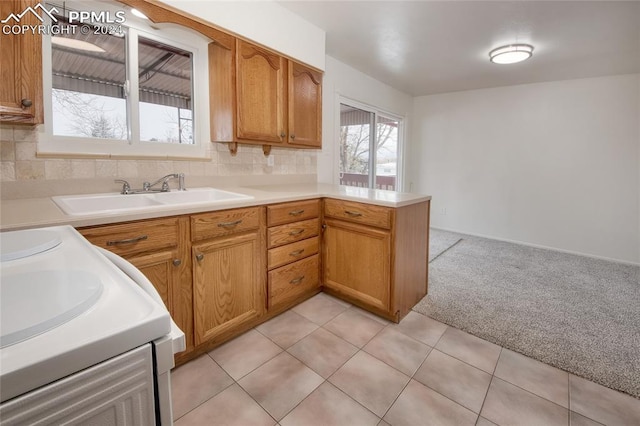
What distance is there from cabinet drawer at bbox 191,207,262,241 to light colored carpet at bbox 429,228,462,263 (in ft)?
7.77

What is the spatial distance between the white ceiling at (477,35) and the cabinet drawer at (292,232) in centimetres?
168

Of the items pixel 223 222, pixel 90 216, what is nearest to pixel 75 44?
pixel 90 216

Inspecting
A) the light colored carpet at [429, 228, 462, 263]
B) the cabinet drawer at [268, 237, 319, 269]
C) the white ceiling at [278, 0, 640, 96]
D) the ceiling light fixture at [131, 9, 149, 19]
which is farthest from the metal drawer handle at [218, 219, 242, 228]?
the light colored carpet at [429, 228, 462, 263]

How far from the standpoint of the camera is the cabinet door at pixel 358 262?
2.10 meters

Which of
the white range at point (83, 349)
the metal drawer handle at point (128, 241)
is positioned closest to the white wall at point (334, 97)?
the metal drawer handle at point (128, 241)

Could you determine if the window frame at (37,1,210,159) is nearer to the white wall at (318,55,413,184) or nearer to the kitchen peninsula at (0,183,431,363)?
the kitchen peninsula at (0,183,431,363)

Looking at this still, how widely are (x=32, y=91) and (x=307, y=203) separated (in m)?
1.55

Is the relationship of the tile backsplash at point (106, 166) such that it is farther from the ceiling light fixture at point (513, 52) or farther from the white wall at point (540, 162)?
the white wall at point (540, 162)

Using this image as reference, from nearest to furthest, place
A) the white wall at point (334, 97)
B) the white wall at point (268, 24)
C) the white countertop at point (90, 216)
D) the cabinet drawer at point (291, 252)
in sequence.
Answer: the white countertop at point (90, 216)
the white wall at point (268, 24)
the cabinet drawer at point (291, 252)
the white wall at point (334, 97)

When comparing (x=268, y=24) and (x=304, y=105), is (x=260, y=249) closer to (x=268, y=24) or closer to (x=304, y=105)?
(x=304, y=105)

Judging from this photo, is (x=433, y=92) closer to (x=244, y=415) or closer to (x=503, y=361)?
(x=503, y=361)

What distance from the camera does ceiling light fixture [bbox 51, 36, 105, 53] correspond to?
167cm

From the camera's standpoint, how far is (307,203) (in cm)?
225

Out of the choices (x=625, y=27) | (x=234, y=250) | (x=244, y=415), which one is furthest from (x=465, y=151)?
(x=244, y=415)
